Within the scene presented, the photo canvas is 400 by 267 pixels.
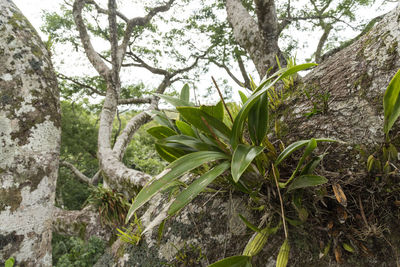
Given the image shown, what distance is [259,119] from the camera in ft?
2.54

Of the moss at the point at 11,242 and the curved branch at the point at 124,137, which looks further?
the curved branch at the point at 124,137

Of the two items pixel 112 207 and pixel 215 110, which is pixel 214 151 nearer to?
pixel 215 110

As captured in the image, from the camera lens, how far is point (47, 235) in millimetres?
1315

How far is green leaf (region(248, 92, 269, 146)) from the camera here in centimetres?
76

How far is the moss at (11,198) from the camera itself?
1173 mm

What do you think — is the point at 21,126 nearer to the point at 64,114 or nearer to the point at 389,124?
the point at 389,124

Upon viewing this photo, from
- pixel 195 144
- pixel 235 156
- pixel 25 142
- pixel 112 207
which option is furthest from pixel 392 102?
pixel 112 207

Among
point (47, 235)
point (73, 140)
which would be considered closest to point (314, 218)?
point (47, 235)

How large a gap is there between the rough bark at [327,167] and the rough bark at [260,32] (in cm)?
127

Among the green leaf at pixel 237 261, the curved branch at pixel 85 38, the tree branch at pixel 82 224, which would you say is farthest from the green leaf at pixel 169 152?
the curved branch at pixel 85 38

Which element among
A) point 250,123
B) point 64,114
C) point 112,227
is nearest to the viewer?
point 250,123

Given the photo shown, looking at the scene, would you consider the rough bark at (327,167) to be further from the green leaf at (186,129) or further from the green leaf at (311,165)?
the green leaf at (186,129)

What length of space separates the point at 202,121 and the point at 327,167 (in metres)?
0.51

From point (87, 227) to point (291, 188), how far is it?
371 centimetres
